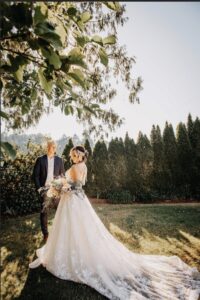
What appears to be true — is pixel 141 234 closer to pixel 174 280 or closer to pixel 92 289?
pixel 174 280

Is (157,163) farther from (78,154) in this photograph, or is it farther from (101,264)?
(101,264)

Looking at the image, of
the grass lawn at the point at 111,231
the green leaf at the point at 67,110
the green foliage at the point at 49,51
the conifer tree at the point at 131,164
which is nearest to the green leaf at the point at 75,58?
the green foliage at the point at 49,51

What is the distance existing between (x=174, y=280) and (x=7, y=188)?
6.43m

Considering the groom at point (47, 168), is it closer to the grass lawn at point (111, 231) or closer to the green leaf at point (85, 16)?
the grass lawn at point (111, 231)

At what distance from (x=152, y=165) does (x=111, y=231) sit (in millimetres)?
8570

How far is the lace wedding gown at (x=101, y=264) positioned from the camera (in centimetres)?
398

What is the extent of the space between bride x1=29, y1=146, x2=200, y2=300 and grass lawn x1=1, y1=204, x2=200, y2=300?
187 millimetres

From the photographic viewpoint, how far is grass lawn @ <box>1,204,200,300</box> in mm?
3859

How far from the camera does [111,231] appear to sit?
749 cm

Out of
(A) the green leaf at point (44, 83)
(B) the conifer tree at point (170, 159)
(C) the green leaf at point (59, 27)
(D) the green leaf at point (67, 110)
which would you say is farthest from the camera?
(B) the conifer tree at point (170, 159)

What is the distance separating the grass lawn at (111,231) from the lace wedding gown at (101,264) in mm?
180

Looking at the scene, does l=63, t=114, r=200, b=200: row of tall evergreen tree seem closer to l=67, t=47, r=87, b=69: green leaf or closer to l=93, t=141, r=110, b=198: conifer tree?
l=93, t=141, r=110, b=198: conifer tree

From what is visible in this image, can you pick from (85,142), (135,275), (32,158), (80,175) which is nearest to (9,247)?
(80,175)

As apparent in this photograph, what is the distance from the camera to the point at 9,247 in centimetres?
562
